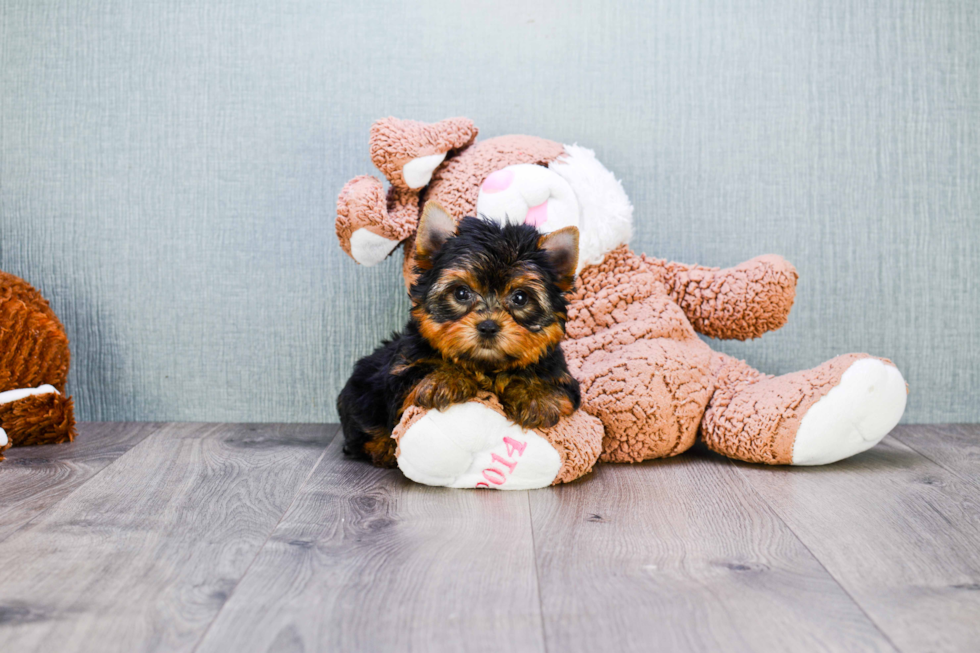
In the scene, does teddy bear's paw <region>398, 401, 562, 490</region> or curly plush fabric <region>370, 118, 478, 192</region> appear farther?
curly plush fabric <region>370, 118, 478, 192</region>

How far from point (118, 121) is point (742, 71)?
1.88m

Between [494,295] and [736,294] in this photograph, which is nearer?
[494,295]

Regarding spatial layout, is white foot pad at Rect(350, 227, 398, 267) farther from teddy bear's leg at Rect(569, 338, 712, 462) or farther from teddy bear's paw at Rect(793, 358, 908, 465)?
teddy bear's paw at Rect(793, 358, 908, 465)

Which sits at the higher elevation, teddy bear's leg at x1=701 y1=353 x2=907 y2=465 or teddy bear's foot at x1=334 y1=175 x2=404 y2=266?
teddy bear's foot at x1=334 y1=175 x2=404 y2=266

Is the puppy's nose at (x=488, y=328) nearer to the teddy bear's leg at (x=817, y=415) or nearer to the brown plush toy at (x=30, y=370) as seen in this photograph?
the teddy bear's leg at (x=817, y=415)

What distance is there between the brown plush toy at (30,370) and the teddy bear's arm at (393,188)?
90 cm

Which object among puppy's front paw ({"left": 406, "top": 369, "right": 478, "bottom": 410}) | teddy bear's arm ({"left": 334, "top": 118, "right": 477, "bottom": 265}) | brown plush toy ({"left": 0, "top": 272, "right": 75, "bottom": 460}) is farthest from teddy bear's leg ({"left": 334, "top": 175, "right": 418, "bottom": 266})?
brown plush toy ({"left": 0, "top": 272, "right": 75, "bottom": 460})

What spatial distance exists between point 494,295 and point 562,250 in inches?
7.5

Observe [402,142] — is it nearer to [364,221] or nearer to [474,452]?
[364,221]

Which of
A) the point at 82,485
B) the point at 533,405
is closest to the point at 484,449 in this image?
the point at 533,405

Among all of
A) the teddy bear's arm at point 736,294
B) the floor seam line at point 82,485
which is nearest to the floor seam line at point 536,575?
the teddy bear's arm at point 736,294

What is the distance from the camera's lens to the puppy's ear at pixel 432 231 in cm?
158

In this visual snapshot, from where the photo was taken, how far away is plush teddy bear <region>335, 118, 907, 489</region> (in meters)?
1.62

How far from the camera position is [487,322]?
146 centimetres
